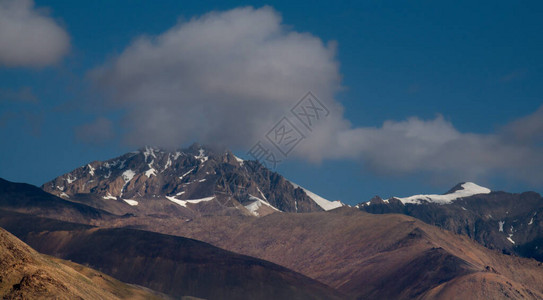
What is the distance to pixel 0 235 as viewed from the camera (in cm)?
13700

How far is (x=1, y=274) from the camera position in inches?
5039

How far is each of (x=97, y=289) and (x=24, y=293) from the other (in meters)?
44.8

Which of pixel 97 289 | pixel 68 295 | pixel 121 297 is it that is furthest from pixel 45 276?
pixel 121 297

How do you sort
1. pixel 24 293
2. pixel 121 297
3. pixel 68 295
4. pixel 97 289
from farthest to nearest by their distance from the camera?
pixel 121 297, pixel 97 289, pixel 68 295, pixel 24 293

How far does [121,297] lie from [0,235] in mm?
68347

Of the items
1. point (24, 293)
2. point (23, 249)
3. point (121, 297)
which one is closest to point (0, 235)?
point (23, 249)

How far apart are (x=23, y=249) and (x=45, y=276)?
1169 cm

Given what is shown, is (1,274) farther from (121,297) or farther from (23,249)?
(121,297)

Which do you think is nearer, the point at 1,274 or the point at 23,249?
the point at 1,274

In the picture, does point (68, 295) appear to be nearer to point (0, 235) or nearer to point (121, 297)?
point (0, 235)

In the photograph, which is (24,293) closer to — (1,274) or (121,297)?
(1,274)

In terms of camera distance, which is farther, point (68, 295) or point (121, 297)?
point (121, 297)

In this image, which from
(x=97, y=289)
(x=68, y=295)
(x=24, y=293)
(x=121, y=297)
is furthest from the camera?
(x=121, y=297)

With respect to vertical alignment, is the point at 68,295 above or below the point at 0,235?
below
